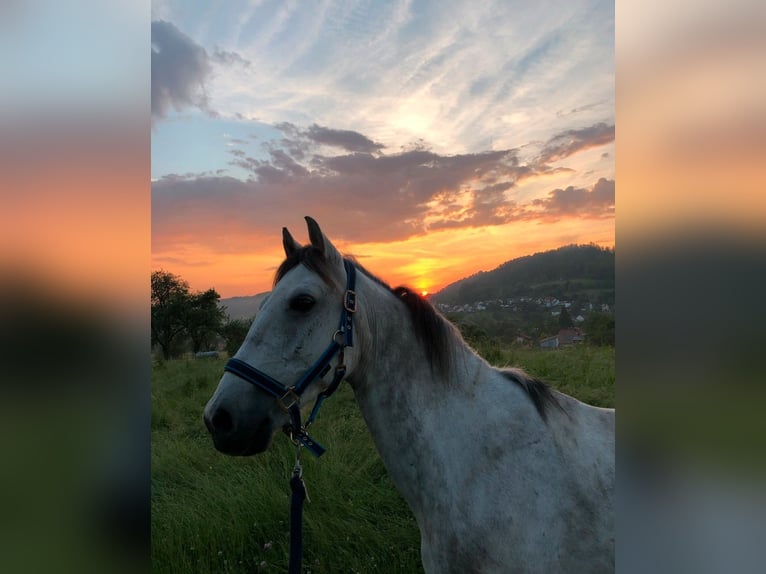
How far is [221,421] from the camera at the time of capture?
2156 mm

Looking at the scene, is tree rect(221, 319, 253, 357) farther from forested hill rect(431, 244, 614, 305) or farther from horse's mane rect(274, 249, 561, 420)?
horse's mane rect(274, 249, 561, 420)

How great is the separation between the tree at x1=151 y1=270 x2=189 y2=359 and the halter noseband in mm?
16107

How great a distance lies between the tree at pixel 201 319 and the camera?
19.1 meters

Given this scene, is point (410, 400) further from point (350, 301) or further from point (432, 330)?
point (350, 301)

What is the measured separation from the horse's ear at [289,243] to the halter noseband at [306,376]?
1.16 ft

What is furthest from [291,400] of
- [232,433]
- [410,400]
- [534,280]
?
[534,280]

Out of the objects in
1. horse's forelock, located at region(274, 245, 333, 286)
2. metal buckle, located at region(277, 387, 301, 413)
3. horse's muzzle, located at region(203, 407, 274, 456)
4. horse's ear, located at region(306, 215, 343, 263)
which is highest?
horse's ear, located at region(306, 215, 343, 263)

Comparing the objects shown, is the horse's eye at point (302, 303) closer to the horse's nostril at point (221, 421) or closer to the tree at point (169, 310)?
the horse's nostril at point (221, 421)

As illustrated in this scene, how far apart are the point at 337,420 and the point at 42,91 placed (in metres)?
6.08

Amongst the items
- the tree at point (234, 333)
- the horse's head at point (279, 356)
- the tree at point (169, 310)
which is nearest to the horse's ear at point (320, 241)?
the horse's head at point (279, 356)

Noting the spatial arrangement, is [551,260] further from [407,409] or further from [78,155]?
[78,155]

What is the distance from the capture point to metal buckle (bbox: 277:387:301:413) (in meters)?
2.16

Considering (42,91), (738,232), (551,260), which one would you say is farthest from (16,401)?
(551,260)

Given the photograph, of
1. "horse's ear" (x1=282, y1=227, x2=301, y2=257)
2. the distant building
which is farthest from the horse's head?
the distant building
